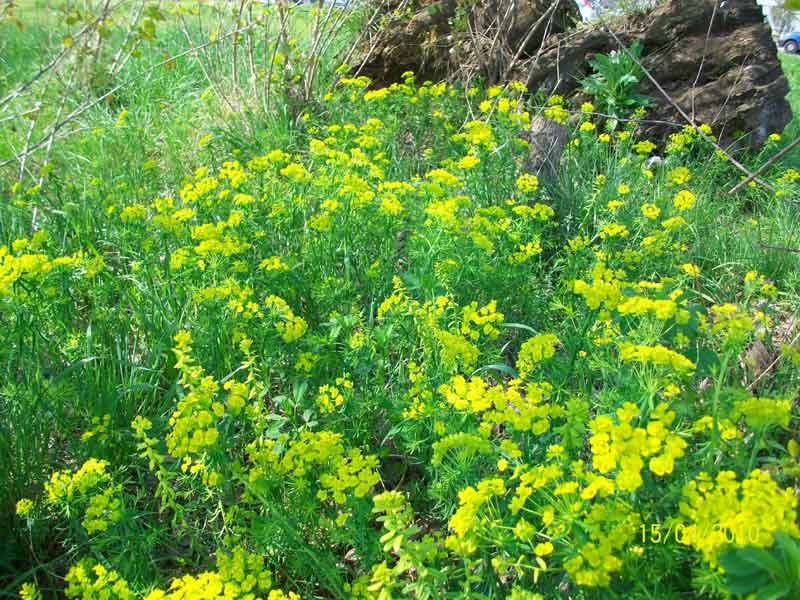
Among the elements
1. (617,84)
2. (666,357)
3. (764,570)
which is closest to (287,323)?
(666,357)

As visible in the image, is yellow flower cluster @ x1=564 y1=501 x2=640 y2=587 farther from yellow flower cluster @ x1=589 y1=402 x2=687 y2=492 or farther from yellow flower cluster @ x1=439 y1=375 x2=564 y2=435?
yellow flower cluster @ x1=439 y1=375 x2=564 y2=435

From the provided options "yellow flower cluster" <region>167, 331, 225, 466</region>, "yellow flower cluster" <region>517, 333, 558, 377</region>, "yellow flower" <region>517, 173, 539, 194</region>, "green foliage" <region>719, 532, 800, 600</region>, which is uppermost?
"yellow flower cluster" <region>167, 331, 225, 466</region>

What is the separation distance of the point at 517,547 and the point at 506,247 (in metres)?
1.50

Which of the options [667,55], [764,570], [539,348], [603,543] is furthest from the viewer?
[667,55]

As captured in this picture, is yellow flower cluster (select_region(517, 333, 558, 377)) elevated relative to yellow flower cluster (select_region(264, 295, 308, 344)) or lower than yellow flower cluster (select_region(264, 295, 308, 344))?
lower

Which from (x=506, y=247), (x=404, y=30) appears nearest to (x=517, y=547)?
(x=506, y=247)

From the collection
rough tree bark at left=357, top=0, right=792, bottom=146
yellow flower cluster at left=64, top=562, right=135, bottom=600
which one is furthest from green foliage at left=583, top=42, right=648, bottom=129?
yellow flower cluster at left=64, top=562, right=135, bottom=600

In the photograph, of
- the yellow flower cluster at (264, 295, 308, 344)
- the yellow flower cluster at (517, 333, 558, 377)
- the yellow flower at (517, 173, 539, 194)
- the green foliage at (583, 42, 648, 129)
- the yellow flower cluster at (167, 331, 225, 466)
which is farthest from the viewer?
the green foliage at (583, 42, 648, 129)

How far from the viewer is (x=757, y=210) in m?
4.46

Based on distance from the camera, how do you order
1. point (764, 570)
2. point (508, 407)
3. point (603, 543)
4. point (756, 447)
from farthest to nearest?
1. point (508, 407)
2. point (756, 447)
3. point (603, 543)
4. point (764, 570)

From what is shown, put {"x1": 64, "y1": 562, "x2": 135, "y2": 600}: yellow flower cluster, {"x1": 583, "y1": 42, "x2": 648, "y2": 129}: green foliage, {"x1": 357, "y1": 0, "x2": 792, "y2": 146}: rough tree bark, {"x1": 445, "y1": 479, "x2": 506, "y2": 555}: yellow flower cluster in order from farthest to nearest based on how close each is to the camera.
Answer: {"x1": 357, "y1": 0, "x2": 792, "y2": 146}: rough tree bark < {"x1": 583, "y1": 42, "x2": 648, "y2": 129}: green foliage < {"x1": 64, "y1": 562, "x2": 135, "y2": 600}: yellow flower cluster < {"x1": 445, "y1": 479, "x2": 506, "y2": 555}: yellow flower cluster

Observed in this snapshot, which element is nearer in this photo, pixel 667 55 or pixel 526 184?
pixel 526 184

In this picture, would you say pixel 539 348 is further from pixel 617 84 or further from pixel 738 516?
pixel 617 84

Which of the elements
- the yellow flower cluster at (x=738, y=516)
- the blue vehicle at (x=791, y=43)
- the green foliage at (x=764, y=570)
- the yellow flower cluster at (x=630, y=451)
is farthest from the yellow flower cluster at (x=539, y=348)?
the blue vehicle at (x=791, y=43)
